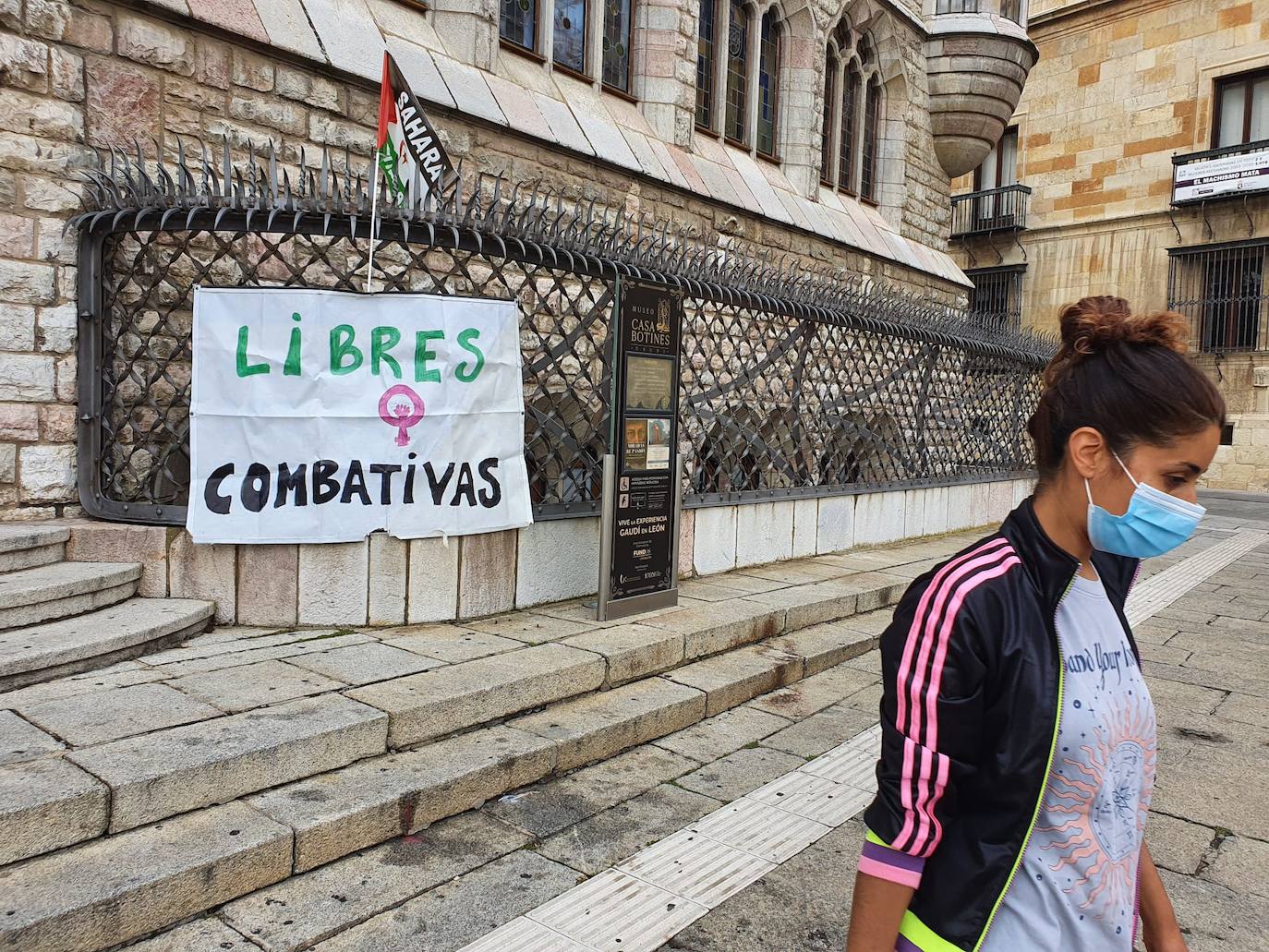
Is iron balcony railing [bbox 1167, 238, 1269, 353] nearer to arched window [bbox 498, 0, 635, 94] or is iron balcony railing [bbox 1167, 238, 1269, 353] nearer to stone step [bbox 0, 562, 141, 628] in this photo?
arched window [bbox 498, 0, 635, 94]

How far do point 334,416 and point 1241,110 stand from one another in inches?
1010

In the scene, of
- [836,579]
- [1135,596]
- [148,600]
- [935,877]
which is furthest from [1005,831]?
[1135,596]

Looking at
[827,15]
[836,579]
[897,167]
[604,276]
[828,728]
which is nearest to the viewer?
[828,728]

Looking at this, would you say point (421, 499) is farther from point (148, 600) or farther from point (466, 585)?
point (148, 600)

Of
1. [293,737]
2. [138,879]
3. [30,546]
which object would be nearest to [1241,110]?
[293,737]

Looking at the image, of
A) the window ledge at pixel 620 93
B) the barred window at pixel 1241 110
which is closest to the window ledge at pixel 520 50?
the window ledge at pixel 620 93

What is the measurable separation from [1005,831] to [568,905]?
6.42 ft

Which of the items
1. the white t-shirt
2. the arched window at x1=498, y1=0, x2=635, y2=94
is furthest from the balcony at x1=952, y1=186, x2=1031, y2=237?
the white t-shirt

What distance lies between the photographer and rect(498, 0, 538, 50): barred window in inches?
370

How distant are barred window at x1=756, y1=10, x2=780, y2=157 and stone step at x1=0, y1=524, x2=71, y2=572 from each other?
1110cm

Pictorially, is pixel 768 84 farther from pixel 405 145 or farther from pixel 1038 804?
pixel 1038 804

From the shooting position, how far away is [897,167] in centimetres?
1617

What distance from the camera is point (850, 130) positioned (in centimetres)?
1556

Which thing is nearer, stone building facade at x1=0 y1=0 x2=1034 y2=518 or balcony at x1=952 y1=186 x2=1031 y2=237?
stone building facade at x1=0 y1=0 x2=1034 y2=518
